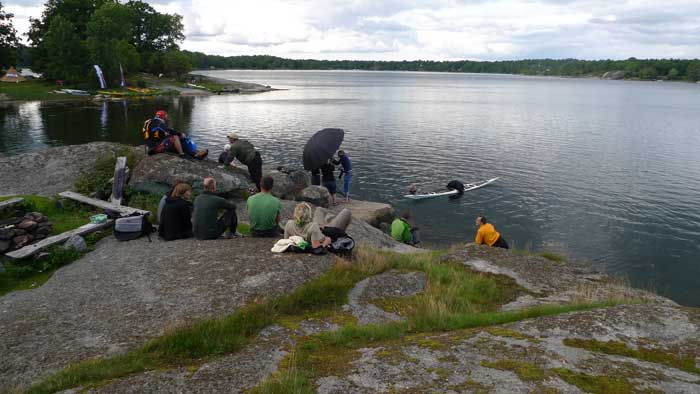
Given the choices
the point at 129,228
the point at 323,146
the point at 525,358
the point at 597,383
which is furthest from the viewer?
the point at 323,146

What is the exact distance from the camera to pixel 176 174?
16.4 m

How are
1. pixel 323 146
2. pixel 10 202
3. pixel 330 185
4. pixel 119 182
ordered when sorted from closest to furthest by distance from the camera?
pixel 10 202
pixel 119 182
pixel 323 146
pixel 330 185

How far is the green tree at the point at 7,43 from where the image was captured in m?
81.6

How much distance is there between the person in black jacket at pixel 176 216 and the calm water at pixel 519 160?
1288 centimetres

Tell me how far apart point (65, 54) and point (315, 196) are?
286 ft

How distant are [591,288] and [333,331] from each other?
6.71m

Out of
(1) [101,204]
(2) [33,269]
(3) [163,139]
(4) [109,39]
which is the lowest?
(2) [33,269]

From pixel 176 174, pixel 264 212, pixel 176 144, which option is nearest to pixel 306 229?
pixel 264 212

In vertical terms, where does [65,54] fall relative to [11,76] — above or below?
above

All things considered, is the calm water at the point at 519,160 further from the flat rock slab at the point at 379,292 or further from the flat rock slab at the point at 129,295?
the flat rock slab at the point at 129,295

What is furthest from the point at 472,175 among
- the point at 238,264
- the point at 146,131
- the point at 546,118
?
the point at 546,118

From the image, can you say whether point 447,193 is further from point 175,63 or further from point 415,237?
point 175,63

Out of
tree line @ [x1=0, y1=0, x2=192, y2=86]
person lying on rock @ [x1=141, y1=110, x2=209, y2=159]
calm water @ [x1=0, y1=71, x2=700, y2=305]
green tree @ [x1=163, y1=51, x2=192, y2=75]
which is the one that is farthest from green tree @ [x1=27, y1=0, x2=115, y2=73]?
person lying on rock @ [x1=141, y1=110, x2=209, y2=159]

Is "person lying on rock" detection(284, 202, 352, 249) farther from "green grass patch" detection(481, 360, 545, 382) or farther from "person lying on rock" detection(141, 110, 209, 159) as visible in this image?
"person lying on rock" detection(141, 110, 209, 159)
